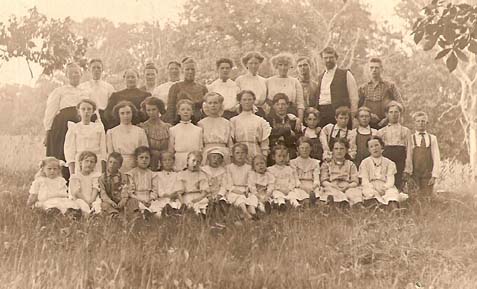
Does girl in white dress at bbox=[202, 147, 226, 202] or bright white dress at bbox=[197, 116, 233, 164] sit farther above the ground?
bright white dress at bbox=[197, 116, 233, 164]

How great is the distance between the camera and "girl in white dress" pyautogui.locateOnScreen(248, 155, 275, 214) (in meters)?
7.19

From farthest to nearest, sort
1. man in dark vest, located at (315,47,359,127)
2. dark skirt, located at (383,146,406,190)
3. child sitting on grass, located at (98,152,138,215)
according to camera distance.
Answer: man in dark vest, located at (315,47,359,127) < dark skirt, located at (383,146,406,190) < child sitting on grass, located at (98,152,138,215)

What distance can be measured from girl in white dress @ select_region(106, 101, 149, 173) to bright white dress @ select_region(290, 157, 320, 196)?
1.78 meters

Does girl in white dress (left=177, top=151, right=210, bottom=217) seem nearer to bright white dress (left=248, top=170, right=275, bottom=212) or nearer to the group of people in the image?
the group of people

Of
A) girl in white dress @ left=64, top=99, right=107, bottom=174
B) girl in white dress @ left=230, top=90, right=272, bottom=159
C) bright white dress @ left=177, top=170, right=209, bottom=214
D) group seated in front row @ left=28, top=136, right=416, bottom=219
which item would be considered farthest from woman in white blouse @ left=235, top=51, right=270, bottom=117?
girl in white dress @ left=64, top=99, right=107, bottom=174

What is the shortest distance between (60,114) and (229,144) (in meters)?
2.17

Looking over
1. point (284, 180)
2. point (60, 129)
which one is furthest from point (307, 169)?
point (60, 129)

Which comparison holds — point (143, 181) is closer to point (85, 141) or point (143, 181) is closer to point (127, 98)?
point (85, 141)

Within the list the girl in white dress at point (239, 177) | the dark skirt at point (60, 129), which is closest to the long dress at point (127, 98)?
the dark skirt at point (60, 129)

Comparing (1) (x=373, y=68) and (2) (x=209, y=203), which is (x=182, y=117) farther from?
(1) (x=373, y=68)

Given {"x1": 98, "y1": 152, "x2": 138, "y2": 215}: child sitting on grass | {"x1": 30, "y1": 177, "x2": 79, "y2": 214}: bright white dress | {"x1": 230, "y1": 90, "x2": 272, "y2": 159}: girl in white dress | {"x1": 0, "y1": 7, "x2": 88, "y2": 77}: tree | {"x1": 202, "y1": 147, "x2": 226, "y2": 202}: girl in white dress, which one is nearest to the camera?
{"x1": 30, "y1": 177, "x2": 79, "y2": 214}: bright white dress

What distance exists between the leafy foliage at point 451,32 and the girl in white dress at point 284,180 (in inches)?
122

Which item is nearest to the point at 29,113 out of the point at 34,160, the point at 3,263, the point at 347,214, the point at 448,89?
the point at 34,160

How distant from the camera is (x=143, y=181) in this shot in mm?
6871
